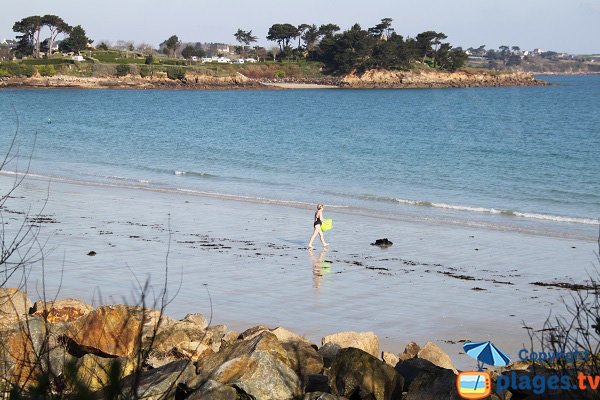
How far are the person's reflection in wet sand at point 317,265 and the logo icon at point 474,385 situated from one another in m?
8.57

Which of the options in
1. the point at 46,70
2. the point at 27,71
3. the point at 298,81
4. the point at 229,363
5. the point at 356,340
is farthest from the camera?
the point at 298,81

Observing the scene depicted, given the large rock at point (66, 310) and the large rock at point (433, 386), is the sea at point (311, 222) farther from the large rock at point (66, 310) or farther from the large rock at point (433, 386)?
the large rock at point (433, 386)

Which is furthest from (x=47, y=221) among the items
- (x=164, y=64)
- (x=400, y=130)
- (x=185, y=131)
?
(x=164, y=64)

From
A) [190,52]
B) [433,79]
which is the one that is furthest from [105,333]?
[190,52]

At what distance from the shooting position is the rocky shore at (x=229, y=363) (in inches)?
299

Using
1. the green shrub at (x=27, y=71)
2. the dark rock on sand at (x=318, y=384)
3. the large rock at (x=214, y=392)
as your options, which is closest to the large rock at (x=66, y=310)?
the dark rock on sand at (x=318, y=384)

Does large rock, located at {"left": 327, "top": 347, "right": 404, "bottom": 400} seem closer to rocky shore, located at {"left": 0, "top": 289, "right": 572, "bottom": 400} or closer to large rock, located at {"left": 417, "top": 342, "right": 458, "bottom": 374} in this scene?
rocky shore, located at {"left": 0, "top": 289, "right": 572, "bottom": 400}

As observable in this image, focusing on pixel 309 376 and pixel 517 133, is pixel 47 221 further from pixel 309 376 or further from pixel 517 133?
pixel 517 133

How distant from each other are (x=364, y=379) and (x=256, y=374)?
1.01m

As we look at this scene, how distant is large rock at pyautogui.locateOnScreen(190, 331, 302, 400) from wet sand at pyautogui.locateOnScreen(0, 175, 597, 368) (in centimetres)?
386

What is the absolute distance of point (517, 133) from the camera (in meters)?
62.6

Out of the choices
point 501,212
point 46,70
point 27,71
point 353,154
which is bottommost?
point 353,154

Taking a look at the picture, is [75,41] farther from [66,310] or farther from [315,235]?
[66,310]

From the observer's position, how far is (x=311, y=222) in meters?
23.7
